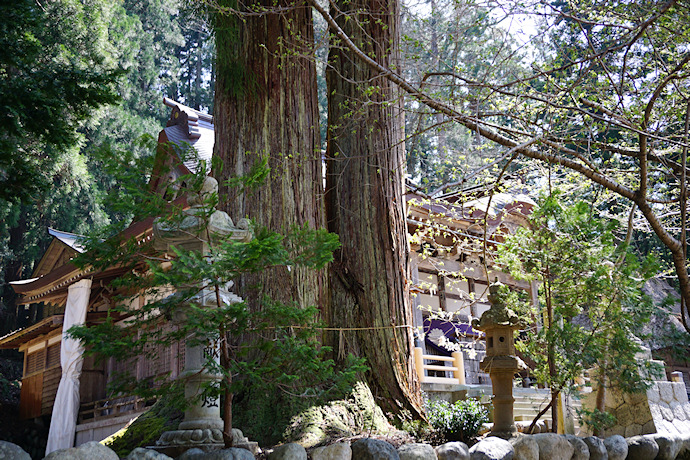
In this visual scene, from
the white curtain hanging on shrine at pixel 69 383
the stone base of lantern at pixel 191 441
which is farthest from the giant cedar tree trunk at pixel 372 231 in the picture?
the white curtain hanging on shrine at pixel 69 383

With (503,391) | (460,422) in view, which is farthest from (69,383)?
(503,391)

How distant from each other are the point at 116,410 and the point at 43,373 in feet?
14.4

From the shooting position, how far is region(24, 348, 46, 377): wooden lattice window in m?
14.4

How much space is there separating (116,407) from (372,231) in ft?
24.4

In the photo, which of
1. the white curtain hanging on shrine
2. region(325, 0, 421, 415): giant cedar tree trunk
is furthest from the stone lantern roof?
the white curtain hanging on shrine

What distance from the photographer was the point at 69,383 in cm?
1066

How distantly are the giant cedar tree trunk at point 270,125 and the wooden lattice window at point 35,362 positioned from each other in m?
11.3

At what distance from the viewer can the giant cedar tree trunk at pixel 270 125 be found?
18.7ft

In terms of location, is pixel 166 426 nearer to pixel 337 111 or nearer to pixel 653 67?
pixel 337 111

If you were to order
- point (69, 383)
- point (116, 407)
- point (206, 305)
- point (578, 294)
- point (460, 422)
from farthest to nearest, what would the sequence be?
point (116, 407), point (69, 383), point (578, 294), point (460, 422), point (206, 305)

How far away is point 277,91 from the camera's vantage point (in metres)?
6.09

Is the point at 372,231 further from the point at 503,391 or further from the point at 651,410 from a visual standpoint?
the point at 651,410

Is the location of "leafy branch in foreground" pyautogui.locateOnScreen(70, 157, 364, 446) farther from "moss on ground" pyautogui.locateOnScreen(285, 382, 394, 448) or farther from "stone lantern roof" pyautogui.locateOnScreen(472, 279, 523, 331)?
"stone lantern roof" pyautogui.locateOnScreen(472, 279, 523, 331)

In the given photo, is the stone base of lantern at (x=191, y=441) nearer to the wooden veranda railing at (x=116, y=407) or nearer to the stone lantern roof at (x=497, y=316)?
the stone lantern roof at (x=497, y=316)
